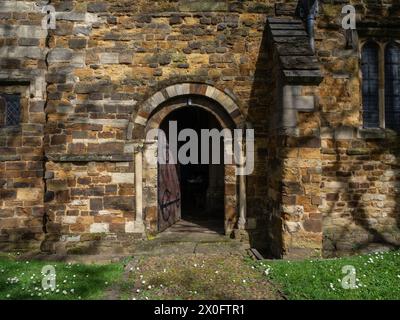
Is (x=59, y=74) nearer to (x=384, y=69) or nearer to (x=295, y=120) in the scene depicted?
(x=295, y=120)

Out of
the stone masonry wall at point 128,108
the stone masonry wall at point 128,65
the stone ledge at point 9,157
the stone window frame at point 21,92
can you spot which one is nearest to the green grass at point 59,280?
the stone masonry wall at point 128,108

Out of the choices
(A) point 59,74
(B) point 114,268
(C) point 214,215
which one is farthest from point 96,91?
(C) point 214,215

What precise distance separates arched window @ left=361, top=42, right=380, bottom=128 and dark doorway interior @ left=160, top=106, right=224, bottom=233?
353 cm

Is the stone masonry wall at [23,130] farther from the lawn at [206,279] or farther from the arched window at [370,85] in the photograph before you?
the arched window at [370,85]

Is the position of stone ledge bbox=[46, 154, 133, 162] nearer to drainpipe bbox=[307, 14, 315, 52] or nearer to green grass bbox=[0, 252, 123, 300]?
green grass bbox=[0, 252, 123, 300]

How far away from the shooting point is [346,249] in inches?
279

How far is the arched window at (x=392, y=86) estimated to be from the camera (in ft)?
24.9

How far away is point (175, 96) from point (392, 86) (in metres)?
5.12

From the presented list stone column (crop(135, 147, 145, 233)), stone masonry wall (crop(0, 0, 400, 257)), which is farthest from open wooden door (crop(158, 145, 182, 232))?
stone masonry wall (crop(0, 0, 400, 257))

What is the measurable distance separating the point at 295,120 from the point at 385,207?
10.8 ft

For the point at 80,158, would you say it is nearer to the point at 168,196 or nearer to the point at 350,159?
the point at 168,196

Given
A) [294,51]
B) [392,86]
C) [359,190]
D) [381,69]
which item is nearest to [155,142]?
[294,51]

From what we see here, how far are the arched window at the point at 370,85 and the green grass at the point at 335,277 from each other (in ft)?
10.3

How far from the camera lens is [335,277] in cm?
490
